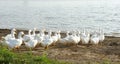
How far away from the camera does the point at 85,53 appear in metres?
18.8

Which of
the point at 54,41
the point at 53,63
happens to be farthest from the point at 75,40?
the point at 53,63

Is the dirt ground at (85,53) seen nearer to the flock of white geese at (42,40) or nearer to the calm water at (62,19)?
the flock of white geese at (42,40)

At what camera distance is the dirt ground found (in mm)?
16873

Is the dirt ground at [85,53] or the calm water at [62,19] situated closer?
the dirt ground at [85,53]

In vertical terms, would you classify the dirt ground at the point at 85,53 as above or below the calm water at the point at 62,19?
above

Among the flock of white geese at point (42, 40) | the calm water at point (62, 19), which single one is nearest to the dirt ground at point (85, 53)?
the flock of white geese at point (42, 40)

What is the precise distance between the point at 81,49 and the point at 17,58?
7.97 metres

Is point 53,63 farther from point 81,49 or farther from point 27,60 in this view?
point 81,49

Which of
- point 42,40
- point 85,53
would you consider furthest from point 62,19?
point 85,53

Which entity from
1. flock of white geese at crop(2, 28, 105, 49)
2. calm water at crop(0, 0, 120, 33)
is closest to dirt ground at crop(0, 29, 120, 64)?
flock of white geese at crop(2, 28, 105, 49)

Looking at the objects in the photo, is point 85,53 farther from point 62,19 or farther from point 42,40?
point 62,19

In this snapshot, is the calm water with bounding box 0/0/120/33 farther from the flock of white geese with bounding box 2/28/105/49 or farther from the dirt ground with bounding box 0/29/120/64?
the dirt ground with bounding box 0/29/120/64

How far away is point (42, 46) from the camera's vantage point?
20328 mm

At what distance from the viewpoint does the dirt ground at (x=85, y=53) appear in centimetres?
1687
